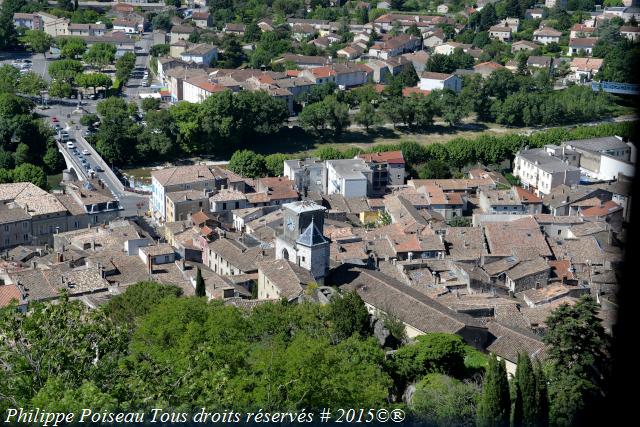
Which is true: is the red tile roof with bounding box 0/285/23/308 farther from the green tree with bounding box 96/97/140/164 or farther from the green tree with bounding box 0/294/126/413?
the green tree with bounding box 96/97/140/164

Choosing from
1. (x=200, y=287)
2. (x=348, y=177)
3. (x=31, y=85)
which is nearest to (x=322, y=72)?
(x=31, y=85)

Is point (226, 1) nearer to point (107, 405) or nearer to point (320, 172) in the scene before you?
point (320, 172)

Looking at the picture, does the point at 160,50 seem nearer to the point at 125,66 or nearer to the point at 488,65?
the point at 125,66

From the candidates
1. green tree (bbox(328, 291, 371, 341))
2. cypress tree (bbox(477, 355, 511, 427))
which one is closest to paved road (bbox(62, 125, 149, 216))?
green tree (bbox(328, 291, 371, 341))

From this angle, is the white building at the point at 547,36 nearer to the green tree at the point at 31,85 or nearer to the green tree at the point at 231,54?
the green tree at the point at 231,54

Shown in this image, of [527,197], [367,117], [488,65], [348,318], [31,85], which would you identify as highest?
[348,318]

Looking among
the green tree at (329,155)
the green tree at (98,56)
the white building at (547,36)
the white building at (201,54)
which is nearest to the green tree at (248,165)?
the green tree at (329,155)

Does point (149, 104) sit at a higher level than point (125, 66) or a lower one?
lower
